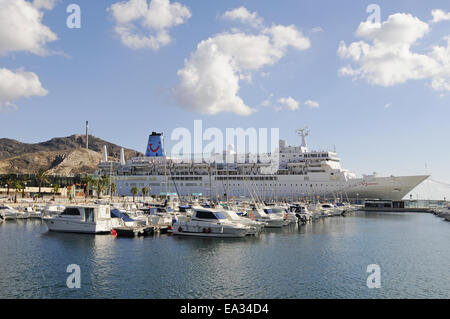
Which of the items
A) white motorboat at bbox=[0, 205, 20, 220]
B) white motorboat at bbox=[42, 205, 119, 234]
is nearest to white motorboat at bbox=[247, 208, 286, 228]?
white motorboat at bbox=[42, 205, 119, 234]

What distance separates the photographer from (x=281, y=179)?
244 feet

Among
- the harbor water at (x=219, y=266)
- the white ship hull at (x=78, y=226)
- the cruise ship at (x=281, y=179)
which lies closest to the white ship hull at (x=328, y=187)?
the cruise ship at (x=281, y=179)

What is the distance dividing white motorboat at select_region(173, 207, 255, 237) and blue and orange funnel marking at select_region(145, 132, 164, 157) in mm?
60079

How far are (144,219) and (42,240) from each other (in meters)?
9.95

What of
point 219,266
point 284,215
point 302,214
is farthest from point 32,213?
point 219,266

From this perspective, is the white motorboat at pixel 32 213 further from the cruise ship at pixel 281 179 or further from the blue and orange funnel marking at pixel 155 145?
the blue and orange funnel marking at pixel 155 145

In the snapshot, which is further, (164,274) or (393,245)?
(393,245)

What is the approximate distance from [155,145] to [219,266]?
72.8 m

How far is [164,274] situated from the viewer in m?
19.1

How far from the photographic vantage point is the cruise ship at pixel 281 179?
71312mm

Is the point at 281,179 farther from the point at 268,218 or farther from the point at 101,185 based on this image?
the point at 101,185
